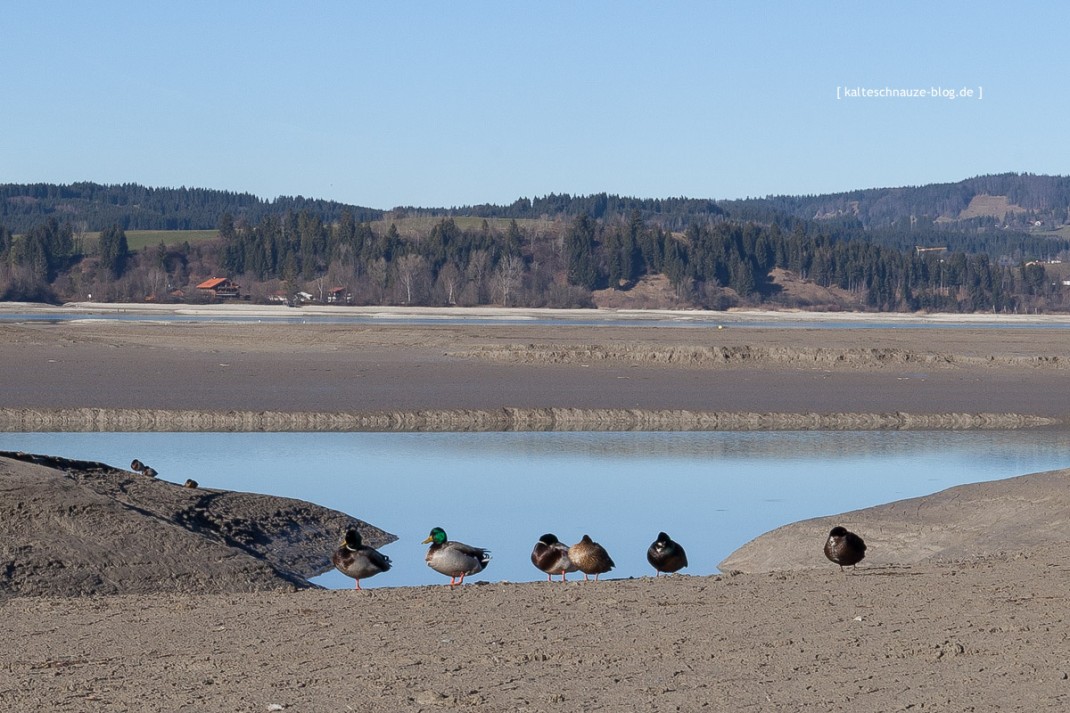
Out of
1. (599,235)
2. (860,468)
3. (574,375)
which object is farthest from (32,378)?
(599,235)

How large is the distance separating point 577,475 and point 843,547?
32.5ft

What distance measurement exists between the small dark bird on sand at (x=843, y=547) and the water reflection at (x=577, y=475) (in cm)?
256

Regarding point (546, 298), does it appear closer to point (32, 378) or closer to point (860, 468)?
point (32, 378)

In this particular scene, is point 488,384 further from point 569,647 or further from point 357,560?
point 569,647

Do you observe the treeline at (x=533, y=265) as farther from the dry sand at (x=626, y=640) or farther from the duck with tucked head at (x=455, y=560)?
the dry sand at (x=626, y=640)

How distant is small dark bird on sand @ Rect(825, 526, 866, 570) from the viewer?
12.2 metres

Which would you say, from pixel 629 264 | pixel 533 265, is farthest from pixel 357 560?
pixel 533 265

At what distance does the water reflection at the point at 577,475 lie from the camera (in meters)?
17.0

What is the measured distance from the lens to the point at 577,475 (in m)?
21.8

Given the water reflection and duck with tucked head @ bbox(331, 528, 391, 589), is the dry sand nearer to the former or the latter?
duck with tucked head @ bbox(331, 528, 391, 589)

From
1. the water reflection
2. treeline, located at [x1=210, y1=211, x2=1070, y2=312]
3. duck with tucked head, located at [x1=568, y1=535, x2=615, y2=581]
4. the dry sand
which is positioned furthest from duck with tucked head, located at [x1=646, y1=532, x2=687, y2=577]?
treeline, located at [x1=210, y1=211, x2=1070, y2=312]

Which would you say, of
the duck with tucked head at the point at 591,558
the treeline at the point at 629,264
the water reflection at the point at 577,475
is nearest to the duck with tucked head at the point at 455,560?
the duck with tucked head at the point at 591,558

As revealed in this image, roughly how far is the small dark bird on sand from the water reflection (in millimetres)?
2561

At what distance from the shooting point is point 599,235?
174m
